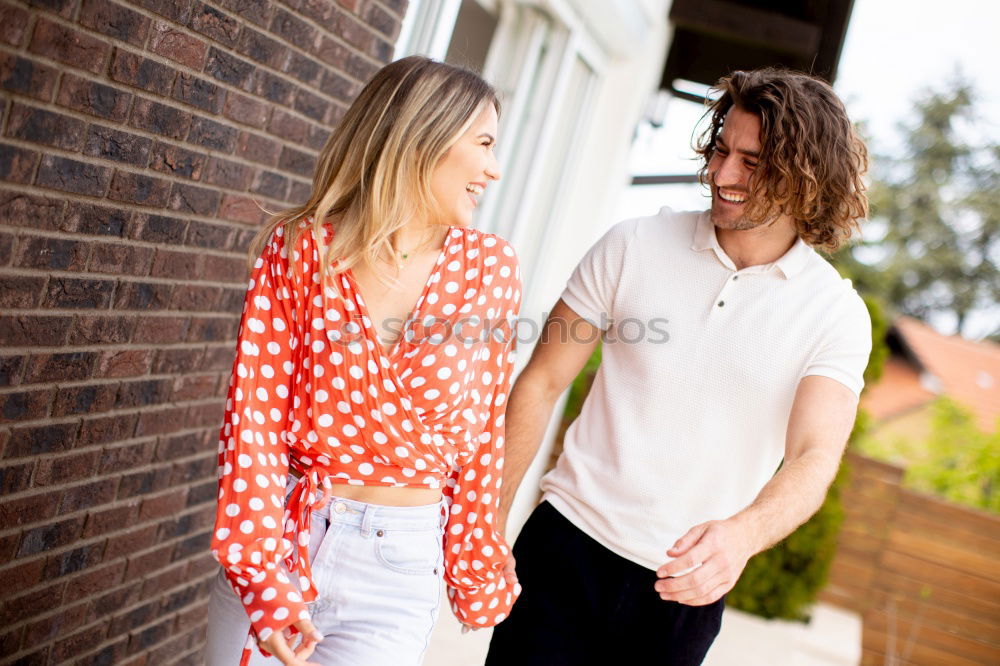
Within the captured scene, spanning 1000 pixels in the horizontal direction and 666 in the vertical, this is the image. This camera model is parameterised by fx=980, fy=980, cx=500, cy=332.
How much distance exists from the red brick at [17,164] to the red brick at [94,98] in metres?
0.12

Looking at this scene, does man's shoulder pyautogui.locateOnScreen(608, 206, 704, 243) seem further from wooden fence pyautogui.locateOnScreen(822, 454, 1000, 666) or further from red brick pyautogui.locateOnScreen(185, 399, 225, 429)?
wooden fence pyautogui.locateOnScreen(822, 454, 1000, 666)

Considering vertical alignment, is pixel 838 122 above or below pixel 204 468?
above

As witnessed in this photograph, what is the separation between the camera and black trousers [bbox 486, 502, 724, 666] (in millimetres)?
2074

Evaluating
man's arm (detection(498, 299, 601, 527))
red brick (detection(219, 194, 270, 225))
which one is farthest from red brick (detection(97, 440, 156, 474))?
man's arm (detection(498, 299, 601, 527))

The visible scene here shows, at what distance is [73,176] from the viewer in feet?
6.54

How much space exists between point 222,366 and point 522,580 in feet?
3.78

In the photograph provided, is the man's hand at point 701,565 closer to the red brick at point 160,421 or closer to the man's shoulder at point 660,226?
the man's shoulder at point 660,226

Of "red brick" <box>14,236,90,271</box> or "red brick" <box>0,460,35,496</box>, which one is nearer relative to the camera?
"red brick" <box>14,236,90,271</box>

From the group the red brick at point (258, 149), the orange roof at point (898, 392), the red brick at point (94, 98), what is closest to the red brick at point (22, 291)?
the red brick at point (94, 98)

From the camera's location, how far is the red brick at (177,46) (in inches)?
83.7

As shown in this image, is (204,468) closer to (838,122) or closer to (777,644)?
(838,122)

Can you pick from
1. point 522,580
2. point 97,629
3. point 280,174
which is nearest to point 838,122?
point 522,580

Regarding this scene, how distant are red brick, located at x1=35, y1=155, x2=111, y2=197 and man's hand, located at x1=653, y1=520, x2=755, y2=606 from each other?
138 cm

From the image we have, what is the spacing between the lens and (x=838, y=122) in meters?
2.20
